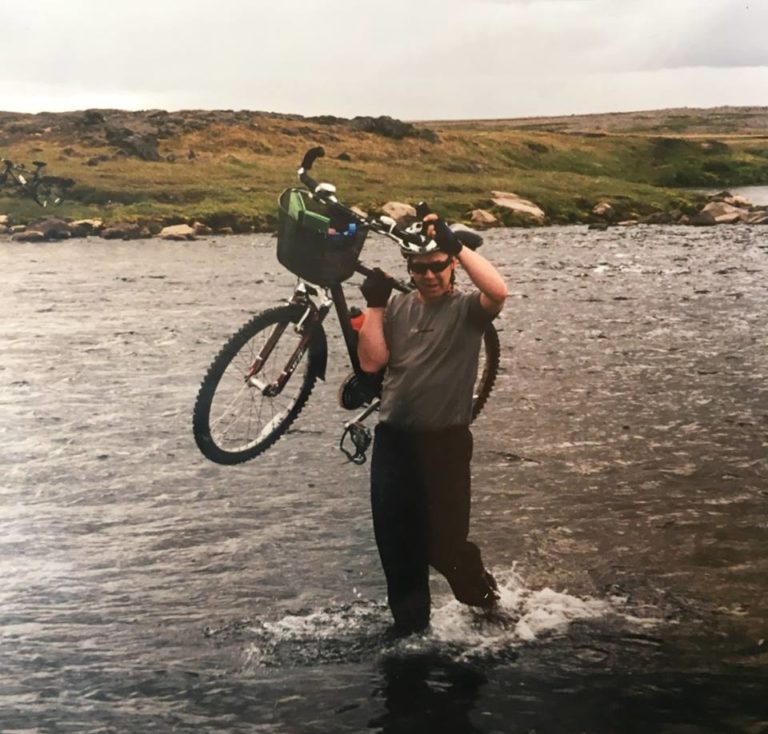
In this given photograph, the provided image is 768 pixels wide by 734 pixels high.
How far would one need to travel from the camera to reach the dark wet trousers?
6152 mm

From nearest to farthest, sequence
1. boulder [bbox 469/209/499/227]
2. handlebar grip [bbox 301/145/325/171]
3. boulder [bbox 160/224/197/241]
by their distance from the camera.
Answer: handlebar grip [bbox 301/145/325/171] < boulder [bbox 160/224/197/241] < boulder [bbox 469/209/499/227]

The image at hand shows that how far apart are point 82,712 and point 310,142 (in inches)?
1423

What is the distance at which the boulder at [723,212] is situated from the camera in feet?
151

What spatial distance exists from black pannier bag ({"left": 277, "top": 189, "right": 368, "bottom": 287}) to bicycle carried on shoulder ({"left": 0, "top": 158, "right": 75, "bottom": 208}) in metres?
38.2

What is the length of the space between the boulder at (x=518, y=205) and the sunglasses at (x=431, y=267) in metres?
39.2

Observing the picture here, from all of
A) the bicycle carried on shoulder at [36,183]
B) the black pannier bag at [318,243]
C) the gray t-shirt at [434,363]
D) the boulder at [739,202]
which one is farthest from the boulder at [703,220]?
the gray t-shirt at [434,363]

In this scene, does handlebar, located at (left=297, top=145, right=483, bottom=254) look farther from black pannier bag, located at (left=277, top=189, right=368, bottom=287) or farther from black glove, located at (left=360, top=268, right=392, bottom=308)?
black glove, located at (left=360, top=268, right=392, bottom=308)

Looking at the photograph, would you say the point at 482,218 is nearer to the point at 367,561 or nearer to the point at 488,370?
the point at 488,370

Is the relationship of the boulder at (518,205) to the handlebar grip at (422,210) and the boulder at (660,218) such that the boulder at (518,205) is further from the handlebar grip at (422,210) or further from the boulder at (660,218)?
the handlebar grip at (422,210)

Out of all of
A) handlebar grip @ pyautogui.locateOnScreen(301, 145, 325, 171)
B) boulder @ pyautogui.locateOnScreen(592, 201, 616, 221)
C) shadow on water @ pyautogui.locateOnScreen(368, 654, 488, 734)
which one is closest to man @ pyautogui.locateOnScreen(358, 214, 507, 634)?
shadow on water @ pyautogui.locateOnScreen(368, 654, 488, 734)

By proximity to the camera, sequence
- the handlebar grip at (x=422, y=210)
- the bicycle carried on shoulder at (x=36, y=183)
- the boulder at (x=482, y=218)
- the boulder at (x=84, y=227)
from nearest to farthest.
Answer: the handlebar grip at (x=422, y=210)
the boulder at (x=84, y=227)
the boulder at (x=482, y=218)
the bicycle carried on shoulder at (x=36, y=183)

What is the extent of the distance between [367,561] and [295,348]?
1.63 metres

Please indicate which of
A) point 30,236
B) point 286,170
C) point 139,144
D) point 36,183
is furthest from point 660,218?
point 36,183

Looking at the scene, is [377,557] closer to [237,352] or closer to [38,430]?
[237,352]
